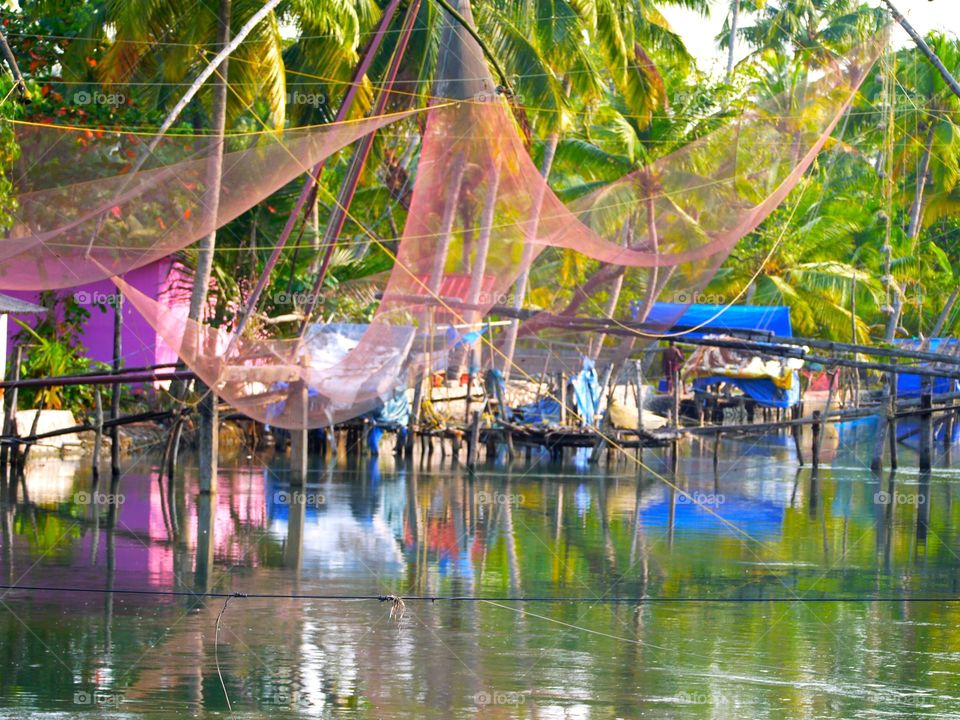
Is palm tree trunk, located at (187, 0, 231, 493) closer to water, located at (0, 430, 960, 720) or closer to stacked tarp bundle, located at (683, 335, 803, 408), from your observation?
water, located at (0, 430, 960, 720)

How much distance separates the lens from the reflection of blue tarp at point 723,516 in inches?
579

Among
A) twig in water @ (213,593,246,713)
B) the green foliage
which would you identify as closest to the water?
twig in water @ (213,593,246,713)

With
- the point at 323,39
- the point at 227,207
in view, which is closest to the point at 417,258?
the point at 227,207

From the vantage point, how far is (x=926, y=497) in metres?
18.4

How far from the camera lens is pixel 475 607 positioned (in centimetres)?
937

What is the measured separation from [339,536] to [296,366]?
1904mm

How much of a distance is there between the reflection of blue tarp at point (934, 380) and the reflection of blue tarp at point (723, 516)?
31.0 feet

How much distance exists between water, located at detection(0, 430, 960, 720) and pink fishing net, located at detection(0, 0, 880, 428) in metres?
1.95

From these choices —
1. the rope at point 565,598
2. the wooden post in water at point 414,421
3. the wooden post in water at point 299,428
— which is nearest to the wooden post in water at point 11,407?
the wooden post in water at point 299,428

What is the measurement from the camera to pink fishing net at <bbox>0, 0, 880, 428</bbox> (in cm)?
961

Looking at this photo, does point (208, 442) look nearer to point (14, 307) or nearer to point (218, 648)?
point (14, 307)

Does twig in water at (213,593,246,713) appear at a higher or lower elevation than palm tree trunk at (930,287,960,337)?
lower

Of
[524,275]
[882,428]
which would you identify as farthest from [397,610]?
[882,428]

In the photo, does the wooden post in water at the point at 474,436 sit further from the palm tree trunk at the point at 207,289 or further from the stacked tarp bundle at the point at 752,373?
the palm tree trunk at the point at 207,289
